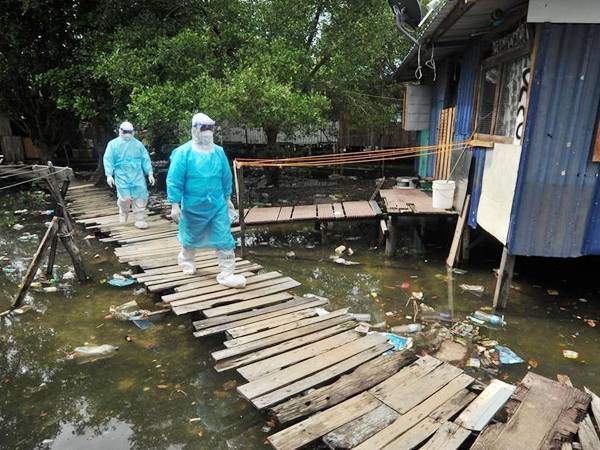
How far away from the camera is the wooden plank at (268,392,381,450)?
2.59m

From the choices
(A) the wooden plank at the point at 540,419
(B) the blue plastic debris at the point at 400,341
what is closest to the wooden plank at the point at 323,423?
(A) the wooden plank at the point at 540,419

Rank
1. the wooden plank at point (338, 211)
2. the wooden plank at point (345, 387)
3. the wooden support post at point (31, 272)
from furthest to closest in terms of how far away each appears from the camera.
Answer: the wooden plank at point (338, 211)
the wooden support post at point (31, 272)
the wooden plank at point (345, 387)

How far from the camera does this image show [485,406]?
112 inches

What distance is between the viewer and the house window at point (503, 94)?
4625 mm

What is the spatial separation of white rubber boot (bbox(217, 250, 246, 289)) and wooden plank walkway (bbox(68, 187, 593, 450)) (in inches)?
3.9

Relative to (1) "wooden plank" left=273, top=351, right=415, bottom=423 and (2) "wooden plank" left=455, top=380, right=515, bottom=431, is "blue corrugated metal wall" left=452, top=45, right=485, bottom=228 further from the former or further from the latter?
(2) "wooden plank" left=455, top=380, right=515, bottom=431

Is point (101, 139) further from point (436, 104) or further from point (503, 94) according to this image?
point (503, 94)

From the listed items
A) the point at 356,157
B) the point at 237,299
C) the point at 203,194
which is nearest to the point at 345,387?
the point at 237,299

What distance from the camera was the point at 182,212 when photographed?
4.64m

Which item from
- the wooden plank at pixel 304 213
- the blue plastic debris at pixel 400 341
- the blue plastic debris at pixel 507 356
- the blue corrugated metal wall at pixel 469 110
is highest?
the blue corrugated metal wall at pixel 469 110

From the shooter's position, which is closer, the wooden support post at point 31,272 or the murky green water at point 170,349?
the murky green water at point 170,349

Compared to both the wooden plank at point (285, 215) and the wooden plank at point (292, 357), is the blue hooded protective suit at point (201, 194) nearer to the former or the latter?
the wooden plank at point (292, 357)

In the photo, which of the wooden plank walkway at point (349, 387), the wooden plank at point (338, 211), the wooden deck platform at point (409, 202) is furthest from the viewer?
the wooden plank at point (338, 211)

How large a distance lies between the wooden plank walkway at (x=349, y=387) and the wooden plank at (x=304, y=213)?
2.60m
